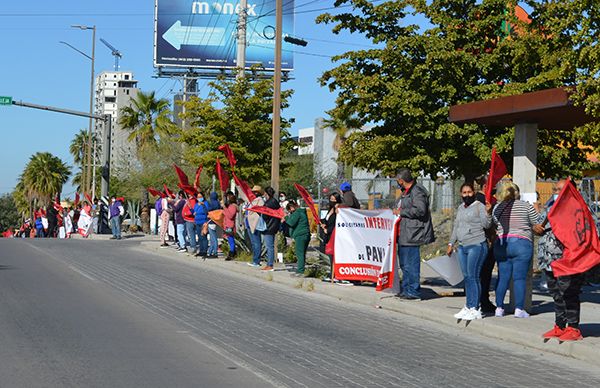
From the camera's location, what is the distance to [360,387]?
24.9 feet

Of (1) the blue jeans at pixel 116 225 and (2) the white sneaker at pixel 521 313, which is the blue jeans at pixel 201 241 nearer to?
(2) the white sneaker at pixel 521 313

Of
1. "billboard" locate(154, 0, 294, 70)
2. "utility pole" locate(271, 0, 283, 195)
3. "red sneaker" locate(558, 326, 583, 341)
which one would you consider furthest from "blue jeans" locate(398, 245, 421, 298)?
"billboard" locate(154, 0, 294, 70)

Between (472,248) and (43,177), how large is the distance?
80.2 meters

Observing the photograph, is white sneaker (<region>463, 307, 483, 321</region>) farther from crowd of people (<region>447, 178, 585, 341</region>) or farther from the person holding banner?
the person holding banner

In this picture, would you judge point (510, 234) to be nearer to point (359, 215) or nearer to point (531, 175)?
point (531, 175)

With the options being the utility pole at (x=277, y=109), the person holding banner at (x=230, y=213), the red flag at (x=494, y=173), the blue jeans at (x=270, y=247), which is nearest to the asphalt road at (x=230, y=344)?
the red flag at (x=494, y=173)

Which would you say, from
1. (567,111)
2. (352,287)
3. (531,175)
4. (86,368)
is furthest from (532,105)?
(86,368)

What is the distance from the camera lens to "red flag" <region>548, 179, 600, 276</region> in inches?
382

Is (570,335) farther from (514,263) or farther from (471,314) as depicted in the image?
(514,263)

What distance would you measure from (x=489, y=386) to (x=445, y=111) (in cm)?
1086

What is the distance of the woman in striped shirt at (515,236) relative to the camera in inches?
456

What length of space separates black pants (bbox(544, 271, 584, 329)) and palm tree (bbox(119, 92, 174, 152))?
4760cm

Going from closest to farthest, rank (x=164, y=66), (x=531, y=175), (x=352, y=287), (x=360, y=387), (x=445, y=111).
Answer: (x=360, y=387) < (x=531, y=175) < (x=352, y=287) < (x=445, y=111) < (x=164, y=66)

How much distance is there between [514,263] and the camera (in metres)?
11.7
